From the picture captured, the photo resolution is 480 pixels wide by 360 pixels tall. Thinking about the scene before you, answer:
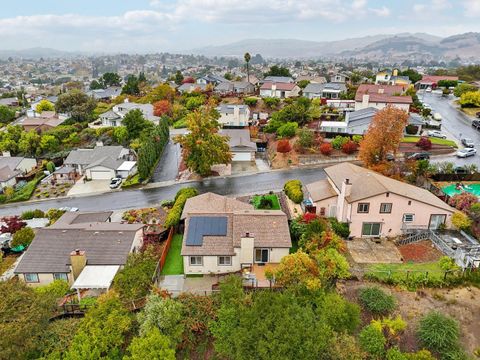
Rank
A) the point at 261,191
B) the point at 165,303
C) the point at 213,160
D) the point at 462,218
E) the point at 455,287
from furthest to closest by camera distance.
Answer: the point at 213,160 < the point at 261,191 < the point at 462,218 < the point at 455,287 < the point at 165,303

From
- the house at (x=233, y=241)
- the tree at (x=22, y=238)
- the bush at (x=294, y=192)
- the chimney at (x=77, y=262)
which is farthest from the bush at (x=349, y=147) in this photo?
the tree at (x=22, y=238)

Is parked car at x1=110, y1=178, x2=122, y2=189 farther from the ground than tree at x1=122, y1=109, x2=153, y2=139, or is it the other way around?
tree at x1=122, y1=109, x2=153, y2=139

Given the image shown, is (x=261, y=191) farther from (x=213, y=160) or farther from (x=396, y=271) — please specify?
(x=396, y=271)

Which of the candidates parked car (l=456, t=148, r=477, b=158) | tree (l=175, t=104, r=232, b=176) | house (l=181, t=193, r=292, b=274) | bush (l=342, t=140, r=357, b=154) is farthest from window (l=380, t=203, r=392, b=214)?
parked car (l=456, t=148, r=477, b=158)

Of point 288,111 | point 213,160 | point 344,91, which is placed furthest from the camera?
point 344,91

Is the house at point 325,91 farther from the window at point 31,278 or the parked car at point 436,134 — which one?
the window at point 31,278

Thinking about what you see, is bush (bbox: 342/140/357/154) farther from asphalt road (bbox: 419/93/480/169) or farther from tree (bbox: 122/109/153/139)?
tree (bbox: 122/109/153/139)

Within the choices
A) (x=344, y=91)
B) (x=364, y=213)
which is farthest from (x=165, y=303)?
(x=344, y=91)
